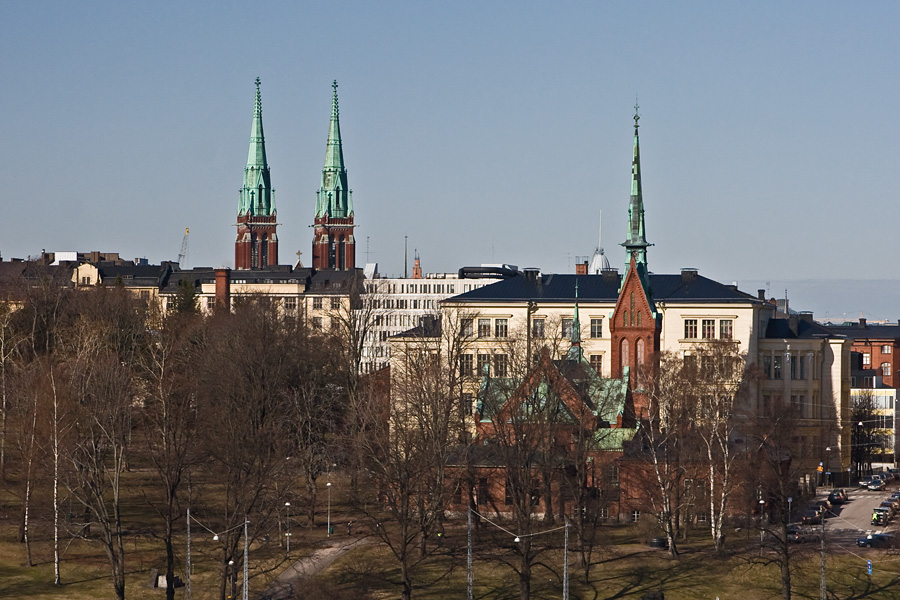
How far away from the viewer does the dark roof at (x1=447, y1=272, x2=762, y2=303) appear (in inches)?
5027

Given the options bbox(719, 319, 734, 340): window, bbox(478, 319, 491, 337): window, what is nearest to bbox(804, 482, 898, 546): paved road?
bbox(719, 319, 734, 340): window

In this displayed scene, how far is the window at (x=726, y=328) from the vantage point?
414 ft

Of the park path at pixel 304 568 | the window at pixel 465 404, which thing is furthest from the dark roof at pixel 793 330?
the park path at pixel 304 568

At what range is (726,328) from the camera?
126m

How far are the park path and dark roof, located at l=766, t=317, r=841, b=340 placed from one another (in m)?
50.4

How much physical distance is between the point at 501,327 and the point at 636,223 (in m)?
16.7

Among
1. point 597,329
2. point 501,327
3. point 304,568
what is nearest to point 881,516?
point 597,329

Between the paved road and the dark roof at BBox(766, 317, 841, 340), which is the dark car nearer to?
the paved road

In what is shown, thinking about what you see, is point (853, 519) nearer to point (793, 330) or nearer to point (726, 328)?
point (726, 328)

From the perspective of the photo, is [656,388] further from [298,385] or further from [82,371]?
[82,371]

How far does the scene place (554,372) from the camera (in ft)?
302

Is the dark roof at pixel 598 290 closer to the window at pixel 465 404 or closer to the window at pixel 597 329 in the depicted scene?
the window at pixel 597 329

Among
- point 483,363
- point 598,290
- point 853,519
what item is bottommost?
point 853,519

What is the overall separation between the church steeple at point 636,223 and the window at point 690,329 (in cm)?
1008
